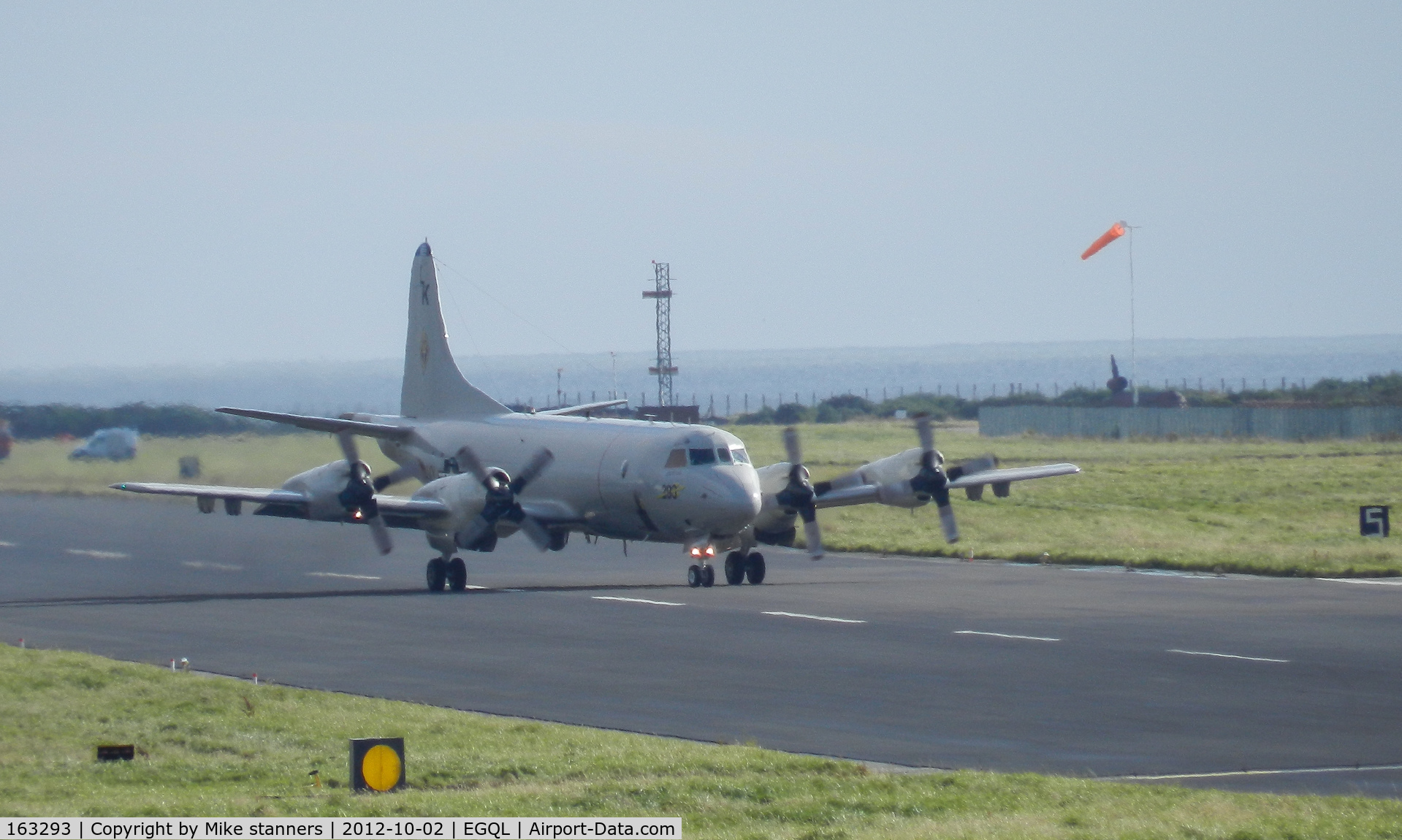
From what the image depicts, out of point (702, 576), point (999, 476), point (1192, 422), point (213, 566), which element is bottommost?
point (213, 566)

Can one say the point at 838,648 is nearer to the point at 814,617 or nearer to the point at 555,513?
the point at 814,617

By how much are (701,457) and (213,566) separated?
13.1 m

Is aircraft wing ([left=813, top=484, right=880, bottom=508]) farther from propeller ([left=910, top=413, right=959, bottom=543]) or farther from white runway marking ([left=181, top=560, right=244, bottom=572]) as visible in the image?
white runway marking ([left=181, top=560, right=244, bottom=572])

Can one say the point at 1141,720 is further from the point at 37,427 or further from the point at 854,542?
the point at 37,427

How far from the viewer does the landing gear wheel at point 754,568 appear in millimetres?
33031

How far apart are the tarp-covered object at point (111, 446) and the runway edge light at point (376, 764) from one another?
35.9m

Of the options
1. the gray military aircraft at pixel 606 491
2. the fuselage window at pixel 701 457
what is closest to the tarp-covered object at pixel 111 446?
the gray military aircraft at pixel 606 491

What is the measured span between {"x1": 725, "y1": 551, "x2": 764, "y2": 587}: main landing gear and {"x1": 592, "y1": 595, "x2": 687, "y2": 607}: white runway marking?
302 centimetres

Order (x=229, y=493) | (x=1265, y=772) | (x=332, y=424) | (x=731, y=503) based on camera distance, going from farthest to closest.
→ (x=332, y=424), (x=229, y=493), (x=731, y=503), (x=1265, y=772)

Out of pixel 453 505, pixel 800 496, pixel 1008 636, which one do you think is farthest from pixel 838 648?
pixel 453 505

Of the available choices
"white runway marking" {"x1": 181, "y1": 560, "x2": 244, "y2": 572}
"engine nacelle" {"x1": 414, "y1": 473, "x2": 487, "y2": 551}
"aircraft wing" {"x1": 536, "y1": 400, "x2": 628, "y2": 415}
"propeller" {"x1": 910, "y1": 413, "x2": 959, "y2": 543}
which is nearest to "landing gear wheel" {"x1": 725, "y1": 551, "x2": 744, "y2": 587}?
"propeller" {"x1": 910, "y1": 413, "x2": 959, "y2": 543}

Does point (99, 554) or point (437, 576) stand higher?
point (437, 576)

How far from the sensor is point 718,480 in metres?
31.1

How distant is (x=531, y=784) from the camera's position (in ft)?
46.1
